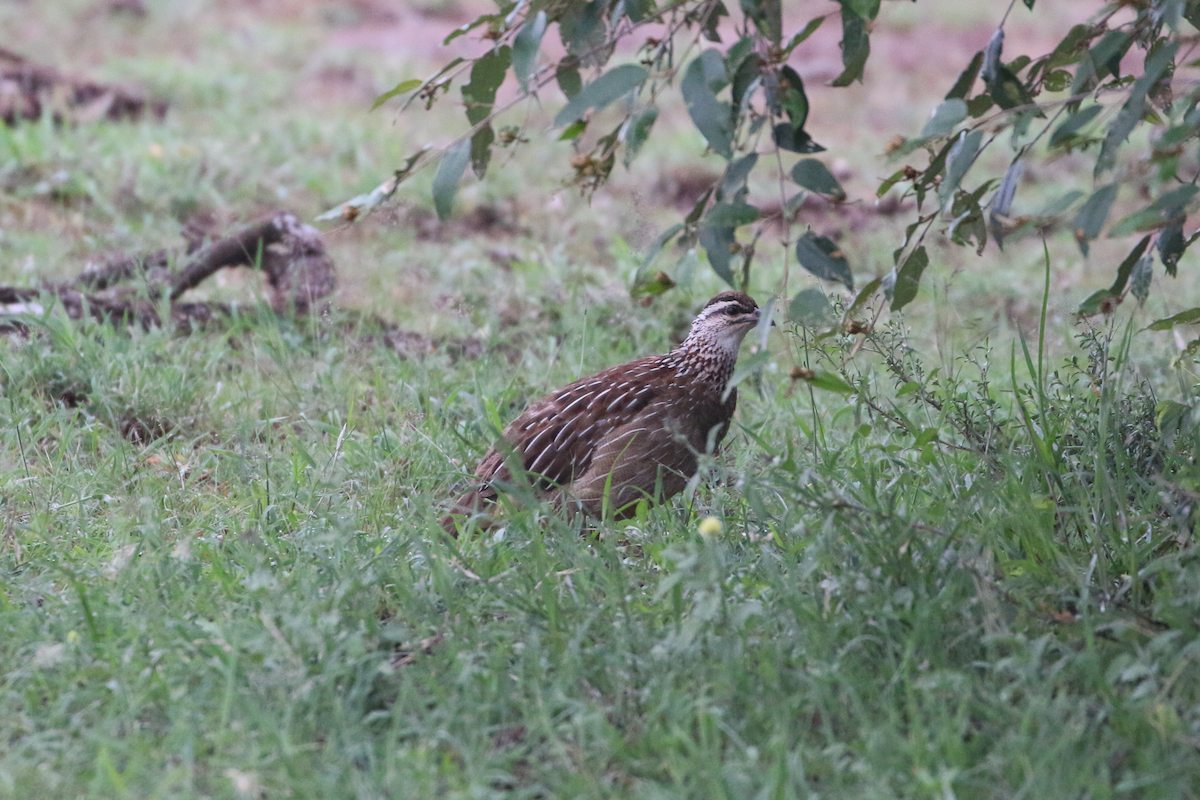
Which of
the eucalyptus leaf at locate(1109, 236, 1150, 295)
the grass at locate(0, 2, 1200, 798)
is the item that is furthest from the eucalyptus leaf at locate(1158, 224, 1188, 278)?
the grass at locate(0, 2, 1200, 798)

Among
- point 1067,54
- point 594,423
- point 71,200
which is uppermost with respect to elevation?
point 1067,54

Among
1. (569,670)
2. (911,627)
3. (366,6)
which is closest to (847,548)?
(911,627)

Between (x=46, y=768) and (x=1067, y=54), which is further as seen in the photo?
(x=1067, y=54)

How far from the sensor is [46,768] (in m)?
2.89

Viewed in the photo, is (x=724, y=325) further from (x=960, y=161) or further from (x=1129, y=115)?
(x=1129, y=115)

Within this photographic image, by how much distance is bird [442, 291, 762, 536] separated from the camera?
4652mm

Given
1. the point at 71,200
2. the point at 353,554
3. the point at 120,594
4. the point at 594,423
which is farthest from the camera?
the point at 71,200

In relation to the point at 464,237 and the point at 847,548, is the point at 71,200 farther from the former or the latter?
the point at 847,548

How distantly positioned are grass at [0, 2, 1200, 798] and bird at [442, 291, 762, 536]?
7.9 inches

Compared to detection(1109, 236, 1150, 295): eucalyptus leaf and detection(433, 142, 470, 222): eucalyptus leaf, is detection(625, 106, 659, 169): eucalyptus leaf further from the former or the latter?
detection(1109, 236, 1150, 295): eucalyptus leaf

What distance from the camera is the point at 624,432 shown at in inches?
186

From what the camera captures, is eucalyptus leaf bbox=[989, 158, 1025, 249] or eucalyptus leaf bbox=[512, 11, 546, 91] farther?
eucalyptus leaf bbox=[989, 158, 1025, 249]

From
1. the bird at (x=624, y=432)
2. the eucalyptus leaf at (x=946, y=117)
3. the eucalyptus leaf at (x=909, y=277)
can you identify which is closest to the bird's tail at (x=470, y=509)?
the bird at (x=624, y=432)

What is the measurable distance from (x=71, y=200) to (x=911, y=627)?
6.86 meters
